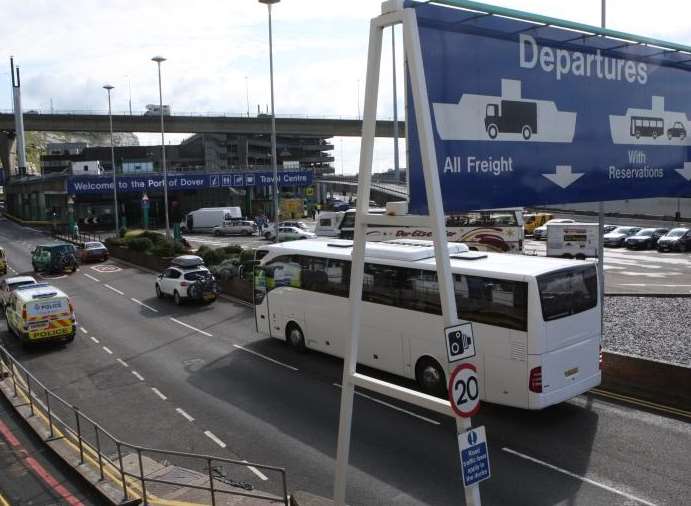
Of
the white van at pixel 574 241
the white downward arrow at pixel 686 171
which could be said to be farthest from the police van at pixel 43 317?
the white van at pixel 574 241

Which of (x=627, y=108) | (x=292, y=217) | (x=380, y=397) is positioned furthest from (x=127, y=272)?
(x=292, y=217)

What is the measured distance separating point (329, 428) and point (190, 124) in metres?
82.8

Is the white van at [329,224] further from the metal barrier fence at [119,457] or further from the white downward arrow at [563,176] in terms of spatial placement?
the white downward arrow at [563,176]

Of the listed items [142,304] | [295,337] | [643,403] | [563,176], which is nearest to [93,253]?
[142,304]

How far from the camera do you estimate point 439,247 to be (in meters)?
6.36

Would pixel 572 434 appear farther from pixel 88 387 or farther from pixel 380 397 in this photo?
pixel 88 387

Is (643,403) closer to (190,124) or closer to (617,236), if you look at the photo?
(617,236)

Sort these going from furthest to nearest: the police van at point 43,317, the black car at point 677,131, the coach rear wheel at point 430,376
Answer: the police van at point 43,317, the coach rear wheel at point 430,376, the black car at point 677,131

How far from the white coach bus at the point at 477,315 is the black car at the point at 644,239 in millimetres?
33021

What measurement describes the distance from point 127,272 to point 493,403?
30.7 m

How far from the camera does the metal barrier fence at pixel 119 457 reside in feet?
31.6

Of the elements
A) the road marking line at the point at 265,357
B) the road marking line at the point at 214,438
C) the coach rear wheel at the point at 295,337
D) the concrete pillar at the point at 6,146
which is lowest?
the road marking line at the point at 214,438

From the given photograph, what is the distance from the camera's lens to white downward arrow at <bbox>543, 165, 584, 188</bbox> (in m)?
8.48

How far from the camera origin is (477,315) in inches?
540
